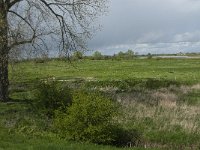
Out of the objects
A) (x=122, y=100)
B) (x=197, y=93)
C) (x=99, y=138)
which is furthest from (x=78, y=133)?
(x=197, y=93)

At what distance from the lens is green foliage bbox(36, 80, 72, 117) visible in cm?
3038

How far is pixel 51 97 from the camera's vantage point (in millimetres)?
30547

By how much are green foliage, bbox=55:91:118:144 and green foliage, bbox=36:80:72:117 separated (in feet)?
24.4

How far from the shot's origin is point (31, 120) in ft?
89.5

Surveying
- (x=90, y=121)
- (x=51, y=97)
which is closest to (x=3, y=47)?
(x=51, y=97)

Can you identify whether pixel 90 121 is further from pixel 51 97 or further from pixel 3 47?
pixel 3 47

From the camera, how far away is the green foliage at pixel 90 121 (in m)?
21.8

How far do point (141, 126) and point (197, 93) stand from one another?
20.7 meters

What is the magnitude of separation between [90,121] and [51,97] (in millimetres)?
8839

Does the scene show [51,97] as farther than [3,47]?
No

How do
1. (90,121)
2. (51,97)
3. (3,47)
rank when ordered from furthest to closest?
(3,47) < (51,97) < (90,121)

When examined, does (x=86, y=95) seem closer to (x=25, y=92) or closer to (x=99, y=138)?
(x=99, y=138)

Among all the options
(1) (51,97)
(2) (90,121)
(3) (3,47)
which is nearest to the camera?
(2) (90,121)

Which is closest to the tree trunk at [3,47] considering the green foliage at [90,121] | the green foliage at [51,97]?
the green foliage at [51,97]
